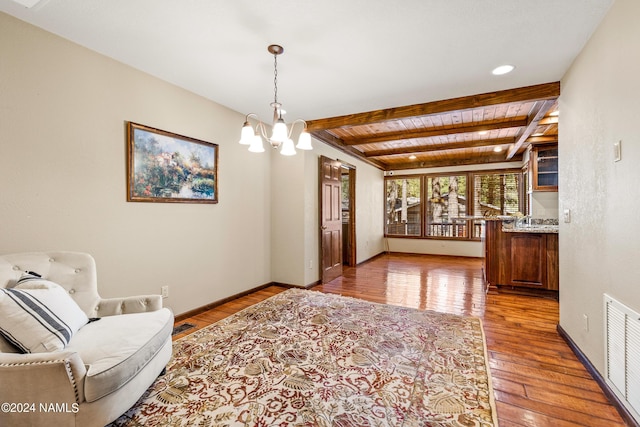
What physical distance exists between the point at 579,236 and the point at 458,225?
5.22 m

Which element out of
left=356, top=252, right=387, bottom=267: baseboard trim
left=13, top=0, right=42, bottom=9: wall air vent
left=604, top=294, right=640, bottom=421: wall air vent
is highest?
left=13, top=0, right=42, bottom=9: wall air vent

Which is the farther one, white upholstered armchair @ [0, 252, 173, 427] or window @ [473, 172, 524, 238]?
window @ [473, 172, 524, 238]

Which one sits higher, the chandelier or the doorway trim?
the chandelier

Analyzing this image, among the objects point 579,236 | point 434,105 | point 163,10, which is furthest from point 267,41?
point 579,236

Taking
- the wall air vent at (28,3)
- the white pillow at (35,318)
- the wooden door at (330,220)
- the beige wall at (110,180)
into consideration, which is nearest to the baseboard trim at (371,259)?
the wooden door at (330,220)

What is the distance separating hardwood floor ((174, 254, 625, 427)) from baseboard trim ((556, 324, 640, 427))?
3cm

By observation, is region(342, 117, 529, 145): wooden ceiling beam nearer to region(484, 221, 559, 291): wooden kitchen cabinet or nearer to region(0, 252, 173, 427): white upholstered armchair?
region(484, 221, 559, 291): wooden kitchen cabinet

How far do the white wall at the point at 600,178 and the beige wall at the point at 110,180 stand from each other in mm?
3081

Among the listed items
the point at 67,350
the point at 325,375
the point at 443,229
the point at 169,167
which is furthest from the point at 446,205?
the point at 67,350

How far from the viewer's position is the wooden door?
4.76 m

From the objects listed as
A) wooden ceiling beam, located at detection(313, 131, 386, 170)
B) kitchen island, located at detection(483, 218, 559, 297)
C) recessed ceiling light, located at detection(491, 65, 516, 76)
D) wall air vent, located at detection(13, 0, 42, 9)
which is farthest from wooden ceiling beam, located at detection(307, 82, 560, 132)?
wall air vent, located at detection(13, 0, 42, 9)

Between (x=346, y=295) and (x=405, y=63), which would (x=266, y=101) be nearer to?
(x=405, y=63)

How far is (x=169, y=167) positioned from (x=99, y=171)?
2.09 ft

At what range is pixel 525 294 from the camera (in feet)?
13.4
